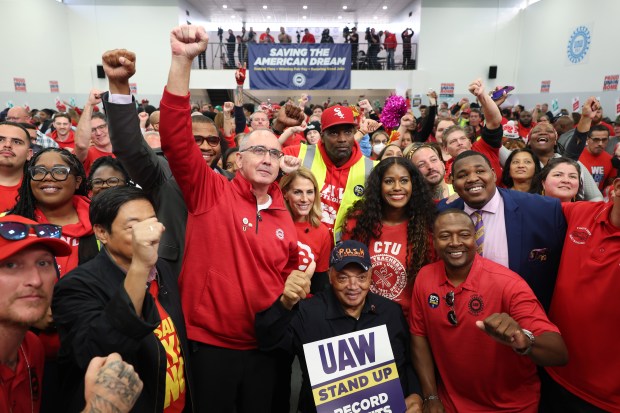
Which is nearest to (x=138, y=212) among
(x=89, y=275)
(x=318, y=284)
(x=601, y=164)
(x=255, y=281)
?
(x=89, y=275)

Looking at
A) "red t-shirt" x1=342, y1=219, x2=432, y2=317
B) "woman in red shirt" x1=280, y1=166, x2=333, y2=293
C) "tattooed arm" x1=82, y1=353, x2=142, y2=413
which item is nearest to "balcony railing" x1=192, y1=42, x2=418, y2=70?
"woman in red shirt" x1=280, y1=166, x2=333, y2=293

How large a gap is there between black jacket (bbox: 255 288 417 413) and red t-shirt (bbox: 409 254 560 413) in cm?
20

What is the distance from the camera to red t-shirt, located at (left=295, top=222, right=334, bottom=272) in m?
2.90

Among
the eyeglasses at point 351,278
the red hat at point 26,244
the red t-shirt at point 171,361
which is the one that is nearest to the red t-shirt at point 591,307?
the eyeglasses at point 351,278

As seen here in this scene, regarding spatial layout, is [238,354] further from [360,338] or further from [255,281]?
[360,338]

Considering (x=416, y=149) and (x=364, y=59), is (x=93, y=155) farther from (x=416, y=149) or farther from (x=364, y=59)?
(x=364, y=59)

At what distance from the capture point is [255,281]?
7.09 feet

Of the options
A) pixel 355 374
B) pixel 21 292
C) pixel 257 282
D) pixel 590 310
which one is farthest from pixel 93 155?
pixel 590 310

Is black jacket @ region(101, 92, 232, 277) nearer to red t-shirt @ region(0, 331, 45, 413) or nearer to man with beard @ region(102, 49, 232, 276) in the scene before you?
man with beard @ region(102, 49, 232, 276)

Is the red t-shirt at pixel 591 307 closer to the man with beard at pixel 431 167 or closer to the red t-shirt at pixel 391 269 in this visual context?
the red t-shirt at pixel 391 269

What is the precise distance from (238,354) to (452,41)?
18740 mm

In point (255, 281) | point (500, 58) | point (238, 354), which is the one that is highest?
point (500, 58)

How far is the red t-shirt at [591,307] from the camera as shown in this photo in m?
2.03

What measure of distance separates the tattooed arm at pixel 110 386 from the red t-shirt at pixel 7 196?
2.33 metres
